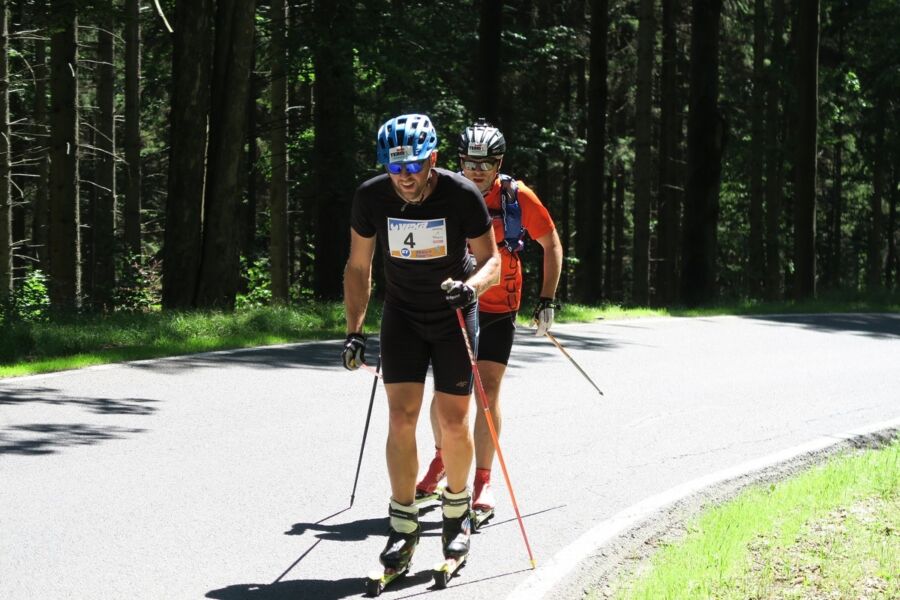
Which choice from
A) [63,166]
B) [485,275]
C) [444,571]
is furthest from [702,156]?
[444,571]

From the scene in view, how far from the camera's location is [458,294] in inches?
203

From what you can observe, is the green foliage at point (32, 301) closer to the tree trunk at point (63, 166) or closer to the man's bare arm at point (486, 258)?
the tree trunk at point (63, 166)

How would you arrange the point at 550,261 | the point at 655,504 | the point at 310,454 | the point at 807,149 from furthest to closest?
the point at 807,149 < the point at 310,454 < the point at 655,504 < the point at 550,261

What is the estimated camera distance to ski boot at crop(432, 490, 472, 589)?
5.42 meters

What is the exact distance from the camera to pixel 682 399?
10742 mm

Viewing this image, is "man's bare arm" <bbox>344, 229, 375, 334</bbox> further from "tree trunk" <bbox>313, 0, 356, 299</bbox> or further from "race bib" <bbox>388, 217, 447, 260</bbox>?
"tree trunk" <bbox>313, 0, 356, 299</bbox>

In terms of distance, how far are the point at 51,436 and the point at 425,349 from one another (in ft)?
12.6

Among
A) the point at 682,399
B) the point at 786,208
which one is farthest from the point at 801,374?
the point at 786,208

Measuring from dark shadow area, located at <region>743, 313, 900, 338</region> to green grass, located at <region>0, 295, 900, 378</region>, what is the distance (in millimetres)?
3229

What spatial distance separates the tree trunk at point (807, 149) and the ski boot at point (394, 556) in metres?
20.8

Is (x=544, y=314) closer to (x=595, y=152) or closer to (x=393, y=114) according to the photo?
(x=393, y=114)

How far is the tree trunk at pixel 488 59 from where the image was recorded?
2227cm

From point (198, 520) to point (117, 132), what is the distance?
4098 cm

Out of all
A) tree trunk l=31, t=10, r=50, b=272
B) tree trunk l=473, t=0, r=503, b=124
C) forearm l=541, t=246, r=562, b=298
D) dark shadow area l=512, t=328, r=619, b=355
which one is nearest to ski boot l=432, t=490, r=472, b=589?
forearm l=541, t=246, r=562, b=298
